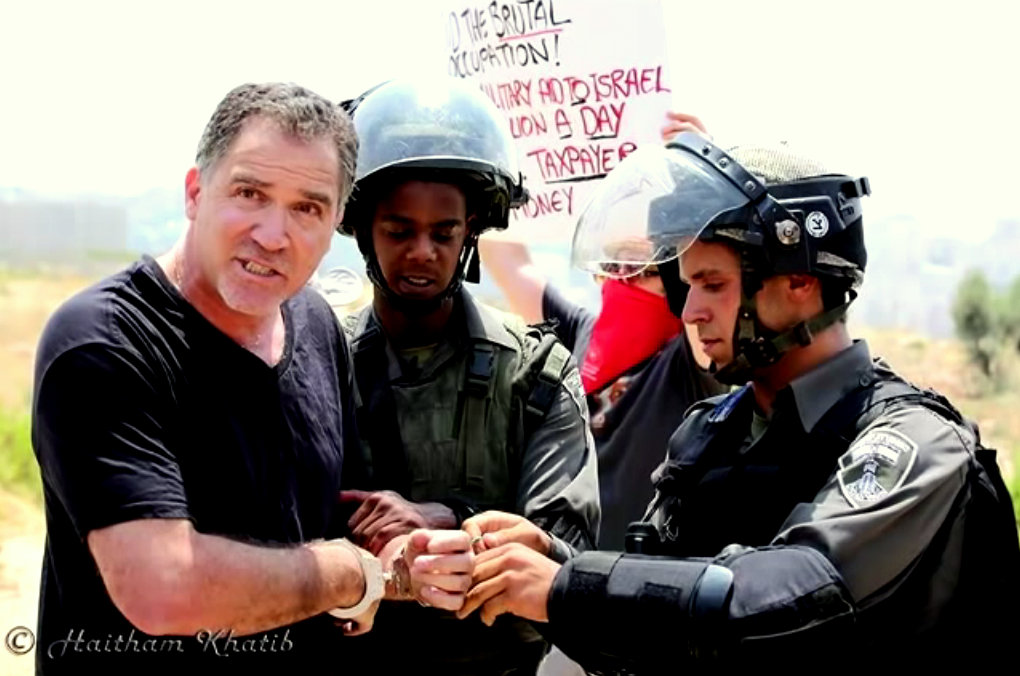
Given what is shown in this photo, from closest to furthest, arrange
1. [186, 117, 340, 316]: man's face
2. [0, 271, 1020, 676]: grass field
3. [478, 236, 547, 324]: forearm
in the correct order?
[186, 117, 340, 316]: man's face
[478, 236, 547, 324]: forearm
[0, 271, 1020, 676]: grass field

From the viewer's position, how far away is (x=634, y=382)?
5.11 m

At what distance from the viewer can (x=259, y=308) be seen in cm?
300

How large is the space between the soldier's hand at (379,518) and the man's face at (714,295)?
2.66ft

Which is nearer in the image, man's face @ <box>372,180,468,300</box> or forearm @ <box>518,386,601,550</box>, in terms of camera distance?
forearm @ <box>518,386,601,550</box>

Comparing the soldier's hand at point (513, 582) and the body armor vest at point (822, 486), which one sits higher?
the body armor vest at point (822, 486)

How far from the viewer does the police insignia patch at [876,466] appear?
287 cm

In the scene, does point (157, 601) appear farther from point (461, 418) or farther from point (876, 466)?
point (876, 466)

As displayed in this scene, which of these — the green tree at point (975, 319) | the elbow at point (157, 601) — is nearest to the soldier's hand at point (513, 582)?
the elbow at point (157, 601)

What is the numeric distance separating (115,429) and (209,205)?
546 mm

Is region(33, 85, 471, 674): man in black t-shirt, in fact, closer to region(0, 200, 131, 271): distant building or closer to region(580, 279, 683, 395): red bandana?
region(580, 279, 683, 395): red bandana

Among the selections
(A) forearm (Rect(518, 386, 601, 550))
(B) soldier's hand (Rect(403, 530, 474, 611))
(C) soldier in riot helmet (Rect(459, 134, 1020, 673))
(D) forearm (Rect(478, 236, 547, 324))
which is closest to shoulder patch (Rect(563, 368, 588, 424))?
(A) forearm (Rect(518, 386, 601, 550))

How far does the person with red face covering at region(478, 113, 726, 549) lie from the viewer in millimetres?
4965

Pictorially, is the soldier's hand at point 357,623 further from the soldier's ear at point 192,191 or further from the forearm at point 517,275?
the forearm at point 517,275

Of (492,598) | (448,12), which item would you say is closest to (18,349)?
(448,12)
